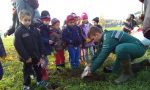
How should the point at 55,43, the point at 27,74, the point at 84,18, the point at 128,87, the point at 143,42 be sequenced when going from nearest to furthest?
the point at 128,87 < the point at 27,74 < the point at 143,42 < the point at 55,43 < the point at 84,18

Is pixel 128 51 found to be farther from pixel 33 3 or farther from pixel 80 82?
pixel 33 3

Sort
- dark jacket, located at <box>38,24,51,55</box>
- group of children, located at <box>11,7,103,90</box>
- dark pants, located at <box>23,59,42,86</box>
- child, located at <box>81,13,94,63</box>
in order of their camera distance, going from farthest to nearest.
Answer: child, located at <box>81,13,94,63</box> < dark jacket, located at <box>38,24,51,55</box> < dark pants, located at <box>23,59,42,86</box> < group of children, located at <box>11,7,103,90</box>

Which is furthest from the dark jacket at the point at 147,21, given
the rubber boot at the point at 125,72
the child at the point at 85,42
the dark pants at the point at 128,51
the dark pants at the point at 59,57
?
the child at the point at 85,42

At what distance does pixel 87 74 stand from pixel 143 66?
5.02 feet

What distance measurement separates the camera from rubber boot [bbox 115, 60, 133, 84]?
824 cm

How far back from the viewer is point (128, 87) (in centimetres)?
770

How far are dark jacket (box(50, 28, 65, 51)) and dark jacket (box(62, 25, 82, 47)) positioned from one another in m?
0.12

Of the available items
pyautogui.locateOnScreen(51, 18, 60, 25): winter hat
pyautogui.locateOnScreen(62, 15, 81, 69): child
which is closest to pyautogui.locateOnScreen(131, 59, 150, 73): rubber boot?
pyautogui.locateOnScreen(62, 15, 81, 69): child

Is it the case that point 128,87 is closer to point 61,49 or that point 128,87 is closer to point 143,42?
point 143,42

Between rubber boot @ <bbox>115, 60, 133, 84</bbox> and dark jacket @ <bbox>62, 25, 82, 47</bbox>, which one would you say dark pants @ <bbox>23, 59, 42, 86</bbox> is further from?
dark jacket @ <bbox>62, 25, 82, 47</bbox>

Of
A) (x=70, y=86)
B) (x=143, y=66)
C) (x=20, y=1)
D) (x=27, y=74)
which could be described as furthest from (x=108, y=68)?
(x=20, y=1)

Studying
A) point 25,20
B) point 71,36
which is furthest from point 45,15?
point 25,20

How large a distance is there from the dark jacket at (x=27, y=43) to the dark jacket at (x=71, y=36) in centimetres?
193

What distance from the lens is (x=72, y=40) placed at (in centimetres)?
1029
